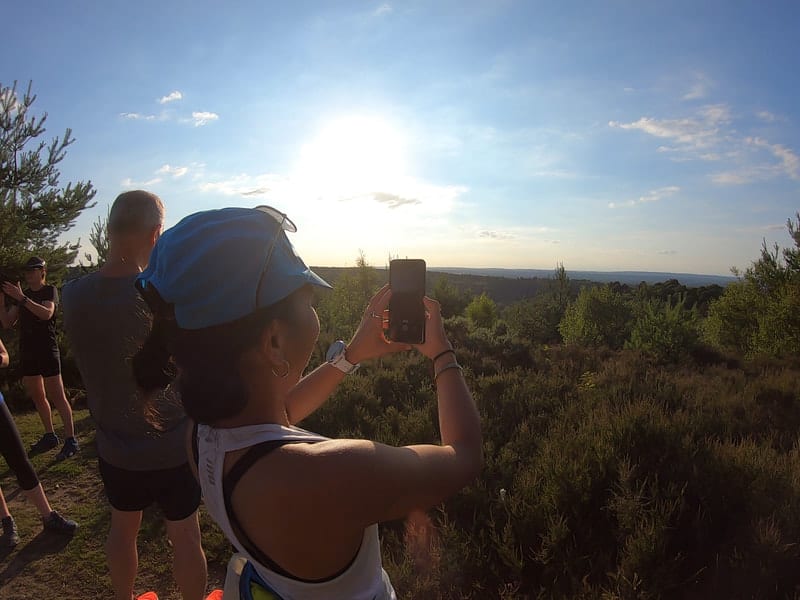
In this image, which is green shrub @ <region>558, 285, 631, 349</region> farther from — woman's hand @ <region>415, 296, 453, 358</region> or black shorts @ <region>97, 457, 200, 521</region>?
woman's hand @ <region>415, 296, 453, 358</region>

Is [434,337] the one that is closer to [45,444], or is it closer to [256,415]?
[256,415]

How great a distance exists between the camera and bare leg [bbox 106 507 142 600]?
2.45m

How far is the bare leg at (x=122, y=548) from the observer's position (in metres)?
2.45

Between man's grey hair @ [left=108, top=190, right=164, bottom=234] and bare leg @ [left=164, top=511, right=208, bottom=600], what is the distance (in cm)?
145

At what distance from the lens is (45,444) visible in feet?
20.0

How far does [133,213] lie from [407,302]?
163 centimetres

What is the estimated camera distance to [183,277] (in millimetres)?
959

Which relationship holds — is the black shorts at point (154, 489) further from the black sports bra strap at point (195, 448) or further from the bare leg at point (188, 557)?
the black sports bra strap at point (195, 448)

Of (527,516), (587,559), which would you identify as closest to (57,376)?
(527,516)

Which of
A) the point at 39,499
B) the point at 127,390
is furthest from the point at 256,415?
the point at 39,499

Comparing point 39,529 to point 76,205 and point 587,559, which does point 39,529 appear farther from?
point 76,205

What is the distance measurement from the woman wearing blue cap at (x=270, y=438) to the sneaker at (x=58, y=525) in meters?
4.16

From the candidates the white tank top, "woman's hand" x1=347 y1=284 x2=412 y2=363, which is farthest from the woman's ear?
"woman's hand" x1=347 y1=284 x2=412 y2=363

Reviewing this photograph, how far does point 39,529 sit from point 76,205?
12564 mm
